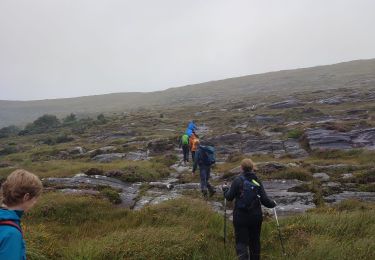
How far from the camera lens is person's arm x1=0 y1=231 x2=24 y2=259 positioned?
13.6 feet

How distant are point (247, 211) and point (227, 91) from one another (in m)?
115

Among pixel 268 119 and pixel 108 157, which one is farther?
pixel 268 119

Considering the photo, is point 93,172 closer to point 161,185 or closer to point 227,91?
point 161,185

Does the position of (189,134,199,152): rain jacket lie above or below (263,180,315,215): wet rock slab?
above

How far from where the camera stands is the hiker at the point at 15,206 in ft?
13.8

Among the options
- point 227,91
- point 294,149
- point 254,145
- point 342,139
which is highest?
point 342,139

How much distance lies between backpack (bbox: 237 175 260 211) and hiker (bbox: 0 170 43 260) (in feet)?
16.7

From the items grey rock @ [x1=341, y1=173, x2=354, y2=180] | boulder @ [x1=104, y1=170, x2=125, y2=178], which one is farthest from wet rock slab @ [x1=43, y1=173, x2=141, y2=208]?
grey rock @ [x1=341, y1=173, x2=354, y2=180]

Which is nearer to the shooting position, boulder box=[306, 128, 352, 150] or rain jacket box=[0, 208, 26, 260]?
rain jacket box=[0, 208, 26, 260]

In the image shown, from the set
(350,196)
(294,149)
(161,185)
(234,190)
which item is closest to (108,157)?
(161,185)

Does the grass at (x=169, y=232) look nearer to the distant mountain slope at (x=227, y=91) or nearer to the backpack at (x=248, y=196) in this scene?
the backpack at (x=248, y=196)

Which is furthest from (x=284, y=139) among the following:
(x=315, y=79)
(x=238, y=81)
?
(x=238, y=81)

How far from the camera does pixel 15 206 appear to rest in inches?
182

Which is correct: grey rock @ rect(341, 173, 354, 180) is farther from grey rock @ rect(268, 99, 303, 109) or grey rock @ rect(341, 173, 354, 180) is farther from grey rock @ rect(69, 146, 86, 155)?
grey rock @ rect(268, 99, 303, 109)
